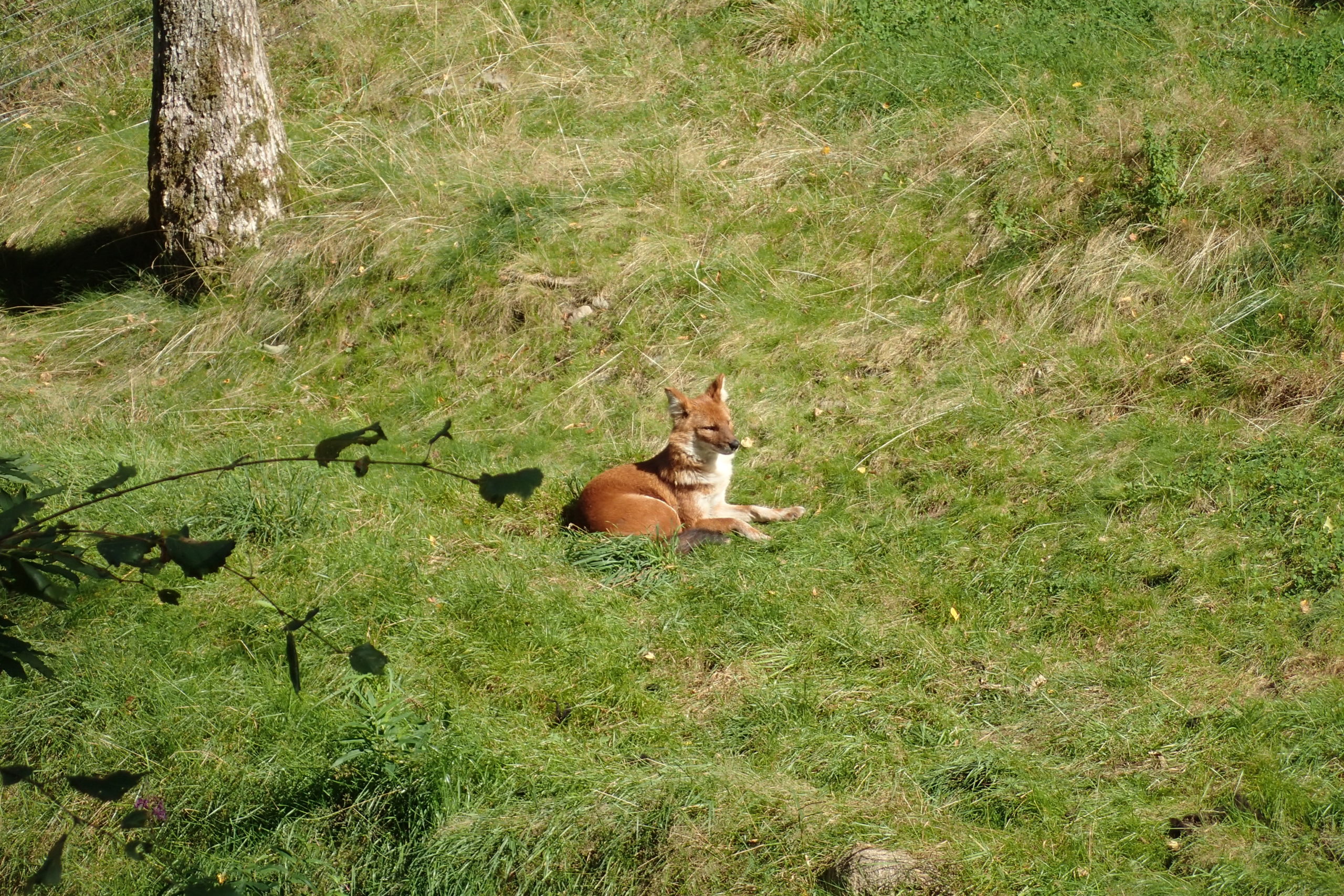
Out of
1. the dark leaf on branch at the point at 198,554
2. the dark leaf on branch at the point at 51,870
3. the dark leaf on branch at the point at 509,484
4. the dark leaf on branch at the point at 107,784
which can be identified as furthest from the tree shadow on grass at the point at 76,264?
the dark leaf on branch at the point at 509,484

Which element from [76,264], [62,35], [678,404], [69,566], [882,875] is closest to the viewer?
[69,566]

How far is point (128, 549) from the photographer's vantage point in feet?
8.51

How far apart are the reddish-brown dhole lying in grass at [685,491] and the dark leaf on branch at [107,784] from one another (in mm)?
4483

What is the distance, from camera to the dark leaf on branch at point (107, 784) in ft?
7.75

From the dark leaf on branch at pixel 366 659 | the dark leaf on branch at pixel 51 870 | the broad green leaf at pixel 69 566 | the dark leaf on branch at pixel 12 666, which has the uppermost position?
the broad green leaf at pixel 69 566

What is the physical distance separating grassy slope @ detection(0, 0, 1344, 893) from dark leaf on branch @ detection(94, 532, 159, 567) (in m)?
2.54

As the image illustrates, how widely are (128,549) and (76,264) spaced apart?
9.60 m

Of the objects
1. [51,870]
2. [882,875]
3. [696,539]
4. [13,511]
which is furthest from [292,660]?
[696,539]

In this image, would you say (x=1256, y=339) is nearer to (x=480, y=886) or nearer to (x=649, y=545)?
(x=649, y=545)

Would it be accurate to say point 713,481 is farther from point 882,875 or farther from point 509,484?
point 509,484

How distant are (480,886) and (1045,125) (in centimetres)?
761

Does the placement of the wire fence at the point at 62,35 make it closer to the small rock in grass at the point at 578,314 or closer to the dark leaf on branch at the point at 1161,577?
the small rock in grass at the point at 578,314

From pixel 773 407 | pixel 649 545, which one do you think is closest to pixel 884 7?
pixel 773 407

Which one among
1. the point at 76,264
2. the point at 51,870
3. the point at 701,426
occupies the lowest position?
the point at 701,426
